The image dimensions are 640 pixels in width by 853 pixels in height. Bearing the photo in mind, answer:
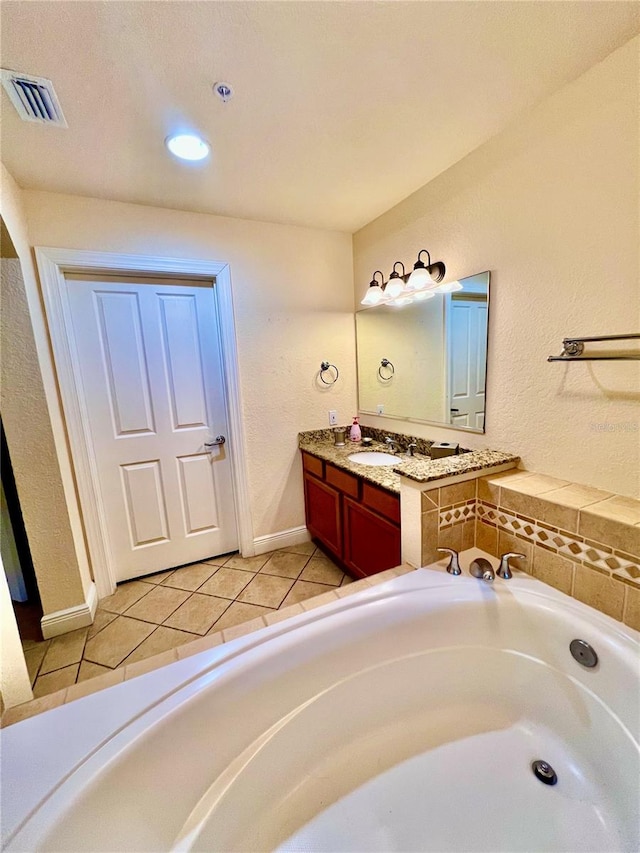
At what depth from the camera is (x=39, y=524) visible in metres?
1.69

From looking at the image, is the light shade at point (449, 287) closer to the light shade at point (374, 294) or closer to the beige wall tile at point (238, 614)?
the light shade at point (374, 294)

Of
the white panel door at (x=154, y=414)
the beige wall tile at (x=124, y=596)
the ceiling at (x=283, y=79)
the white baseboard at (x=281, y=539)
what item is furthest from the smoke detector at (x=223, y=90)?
the beige wall tile at (x=124, y=596)

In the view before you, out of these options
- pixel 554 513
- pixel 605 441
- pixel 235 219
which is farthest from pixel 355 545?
pixel 235 219

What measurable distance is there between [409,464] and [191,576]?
1.65 m

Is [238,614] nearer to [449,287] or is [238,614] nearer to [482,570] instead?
[482,570]

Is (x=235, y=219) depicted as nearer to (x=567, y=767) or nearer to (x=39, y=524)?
(x=39, y=524)

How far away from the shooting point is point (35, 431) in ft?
5.31

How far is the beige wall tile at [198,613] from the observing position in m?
1.78

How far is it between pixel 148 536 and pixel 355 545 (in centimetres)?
138

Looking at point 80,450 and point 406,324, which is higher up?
point 406,324

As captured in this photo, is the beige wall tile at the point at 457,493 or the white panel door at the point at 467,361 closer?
the beige wall tile at the point at 457,493

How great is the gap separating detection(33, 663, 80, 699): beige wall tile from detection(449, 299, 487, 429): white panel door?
223 cm

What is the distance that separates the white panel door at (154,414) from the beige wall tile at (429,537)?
4.82 feet

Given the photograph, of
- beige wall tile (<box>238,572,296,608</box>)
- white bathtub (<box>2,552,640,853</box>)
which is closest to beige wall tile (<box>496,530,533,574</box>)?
white bathtub (<box>2,552,640,853</box>)
